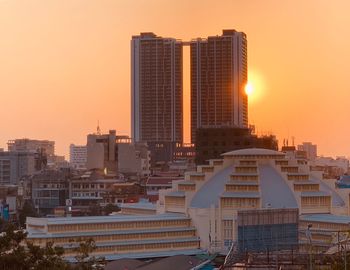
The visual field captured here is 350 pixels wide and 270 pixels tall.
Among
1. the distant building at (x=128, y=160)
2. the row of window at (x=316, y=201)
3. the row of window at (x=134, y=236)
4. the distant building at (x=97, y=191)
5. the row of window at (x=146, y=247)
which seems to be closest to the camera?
the row of window at (x=134, y=236)

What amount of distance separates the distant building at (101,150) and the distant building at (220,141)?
70.9 feet

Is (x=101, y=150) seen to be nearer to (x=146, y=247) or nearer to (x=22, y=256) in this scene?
(x=146, y=247)

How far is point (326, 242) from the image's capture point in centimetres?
8062

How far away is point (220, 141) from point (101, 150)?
2697cm

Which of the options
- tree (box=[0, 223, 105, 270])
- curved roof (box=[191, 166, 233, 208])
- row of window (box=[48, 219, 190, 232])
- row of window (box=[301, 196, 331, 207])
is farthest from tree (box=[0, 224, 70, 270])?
row of window (box=[301, 196, 331, 207])

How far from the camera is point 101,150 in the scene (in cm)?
18575

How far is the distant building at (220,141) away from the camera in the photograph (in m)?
170

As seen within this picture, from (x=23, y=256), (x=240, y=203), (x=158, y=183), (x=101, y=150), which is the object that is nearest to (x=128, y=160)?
(x=101, y=150)

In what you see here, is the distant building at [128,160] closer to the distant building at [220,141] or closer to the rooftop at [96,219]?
the distant building at [220,141]

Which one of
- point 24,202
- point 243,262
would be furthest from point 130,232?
point 24,202

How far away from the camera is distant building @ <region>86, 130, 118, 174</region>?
185m

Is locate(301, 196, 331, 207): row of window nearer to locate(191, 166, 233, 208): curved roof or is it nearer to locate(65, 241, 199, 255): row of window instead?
locate(191, 166, 233, 208): curved roof

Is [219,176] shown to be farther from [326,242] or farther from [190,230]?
[326,242]

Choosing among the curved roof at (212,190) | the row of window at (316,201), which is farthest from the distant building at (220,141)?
the row of window at (316,201)
